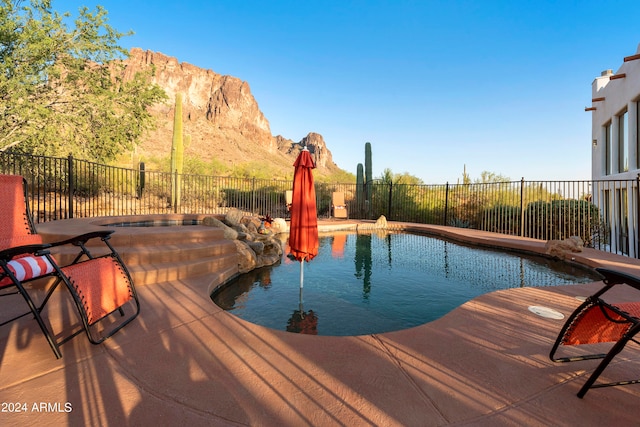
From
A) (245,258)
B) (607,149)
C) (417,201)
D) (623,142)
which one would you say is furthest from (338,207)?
(607,149)

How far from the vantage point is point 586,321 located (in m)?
1.70

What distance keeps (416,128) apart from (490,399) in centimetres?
2338

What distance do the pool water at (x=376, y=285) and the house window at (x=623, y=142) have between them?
589 cm

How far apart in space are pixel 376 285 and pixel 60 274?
3559mm

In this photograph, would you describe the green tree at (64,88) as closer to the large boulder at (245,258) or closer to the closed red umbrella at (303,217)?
the large boulder at (245,258)

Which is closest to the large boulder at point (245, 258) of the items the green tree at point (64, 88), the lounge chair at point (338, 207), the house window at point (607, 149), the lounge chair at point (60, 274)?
the lounge chair at point (60, 274)

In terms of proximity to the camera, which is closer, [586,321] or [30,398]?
[30,398]

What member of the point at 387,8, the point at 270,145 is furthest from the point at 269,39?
the point at 270,145

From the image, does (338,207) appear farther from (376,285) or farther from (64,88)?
(64,88)

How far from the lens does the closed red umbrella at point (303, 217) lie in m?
3.76

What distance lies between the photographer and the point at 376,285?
4336mm

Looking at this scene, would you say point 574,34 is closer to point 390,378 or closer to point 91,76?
point 390,378

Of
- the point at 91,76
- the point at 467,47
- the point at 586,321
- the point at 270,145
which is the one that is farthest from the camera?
the point at 270,145

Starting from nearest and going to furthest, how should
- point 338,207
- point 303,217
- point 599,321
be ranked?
point 599,321
point 303,217
point 338,207
